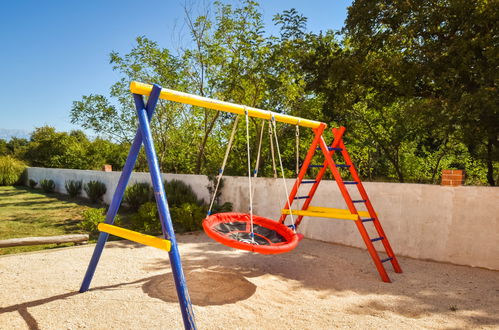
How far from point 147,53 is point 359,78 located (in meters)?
6.15

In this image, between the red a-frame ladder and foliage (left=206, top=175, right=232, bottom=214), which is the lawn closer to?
foliage (left=206, top=175, right=232, bottom=214)

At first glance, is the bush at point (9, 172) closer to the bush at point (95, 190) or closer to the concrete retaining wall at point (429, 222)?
the bush at point (95, 190)

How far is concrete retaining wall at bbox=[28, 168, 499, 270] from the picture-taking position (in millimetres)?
4621

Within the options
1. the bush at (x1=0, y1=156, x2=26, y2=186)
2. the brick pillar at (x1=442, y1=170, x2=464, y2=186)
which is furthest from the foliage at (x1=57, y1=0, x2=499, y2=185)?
the bush at (x1=0, y1=156, x2=26, y2=186)

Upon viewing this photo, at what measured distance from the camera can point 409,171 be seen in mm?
11008

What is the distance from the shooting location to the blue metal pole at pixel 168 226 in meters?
2.41

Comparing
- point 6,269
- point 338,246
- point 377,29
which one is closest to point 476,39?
point 377,29

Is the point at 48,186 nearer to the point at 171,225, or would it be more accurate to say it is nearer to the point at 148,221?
the point at 148,221

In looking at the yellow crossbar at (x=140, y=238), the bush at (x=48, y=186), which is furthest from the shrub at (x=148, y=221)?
the bush at (x=48, y=186)

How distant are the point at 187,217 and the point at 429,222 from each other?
4434 millimetres

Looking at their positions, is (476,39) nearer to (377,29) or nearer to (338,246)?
A: (377,29)

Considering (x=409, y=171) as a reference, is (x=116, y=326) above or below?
below

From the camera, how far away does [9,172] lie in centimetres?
1869

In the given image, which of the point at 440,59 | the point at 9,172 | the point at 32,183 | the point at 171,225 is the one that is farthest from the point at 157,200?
the point at 9,172
